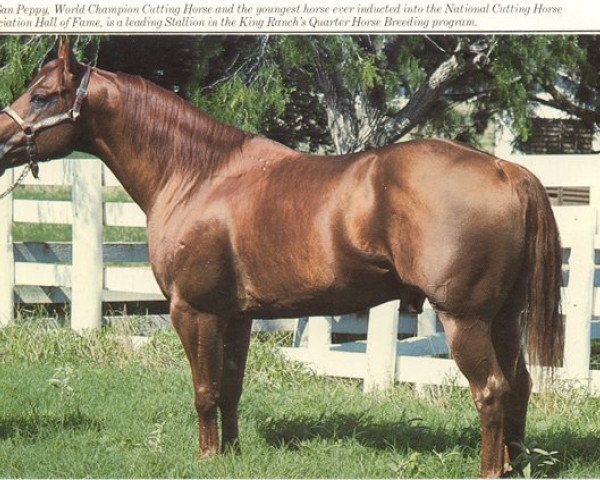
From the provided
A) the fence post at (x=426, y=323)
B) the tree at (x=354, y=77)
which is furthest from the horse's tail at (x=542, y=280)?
the fence post at (x=426, y=323)

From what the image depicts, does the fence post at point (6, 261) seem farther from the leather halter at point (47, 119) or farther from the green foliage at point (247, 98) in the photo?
the leather halter at point (47, 119)

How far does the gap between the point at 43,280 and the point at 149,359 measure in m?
1.69

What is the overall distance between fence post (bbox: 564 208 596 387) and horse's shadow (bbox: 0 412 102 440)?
2.92 meters

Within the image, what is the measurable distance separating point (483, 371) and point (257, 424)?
5.86ft

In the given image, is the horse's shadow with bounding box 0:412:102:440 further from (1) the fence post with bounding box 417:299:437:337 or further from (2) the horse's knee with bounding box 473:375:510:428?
(1) the fence post with bounding box 417:299:437:337

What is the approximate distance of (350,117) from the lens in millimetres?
7980

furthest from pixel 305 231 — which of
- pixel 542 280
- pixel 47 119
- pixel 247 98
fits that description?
pixel 247 98

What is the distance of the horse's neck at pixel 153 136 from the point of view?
5238 mm

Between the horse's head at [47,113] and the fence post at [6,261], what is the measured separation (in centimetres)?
378

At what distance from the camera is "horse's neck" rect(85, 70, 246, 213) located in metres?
5.24

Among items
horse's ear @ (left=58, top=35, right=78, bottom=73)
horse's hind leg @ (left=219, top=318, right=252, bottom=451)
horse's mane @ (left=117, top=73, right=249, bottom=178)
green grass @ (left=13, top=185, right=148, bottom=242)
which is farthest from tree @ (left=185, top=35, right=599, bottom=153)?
green grass @ (left=13, top=185, right=148, bottom=242)

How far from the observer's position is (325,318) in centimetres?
752

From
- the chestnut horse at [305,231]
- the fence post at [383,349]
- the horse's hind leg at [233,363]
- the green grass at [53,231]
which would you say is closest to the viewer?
the chestnut horse at [305,231]

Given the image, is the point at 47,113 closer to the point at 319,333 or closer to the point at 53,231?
the point at 319,333
